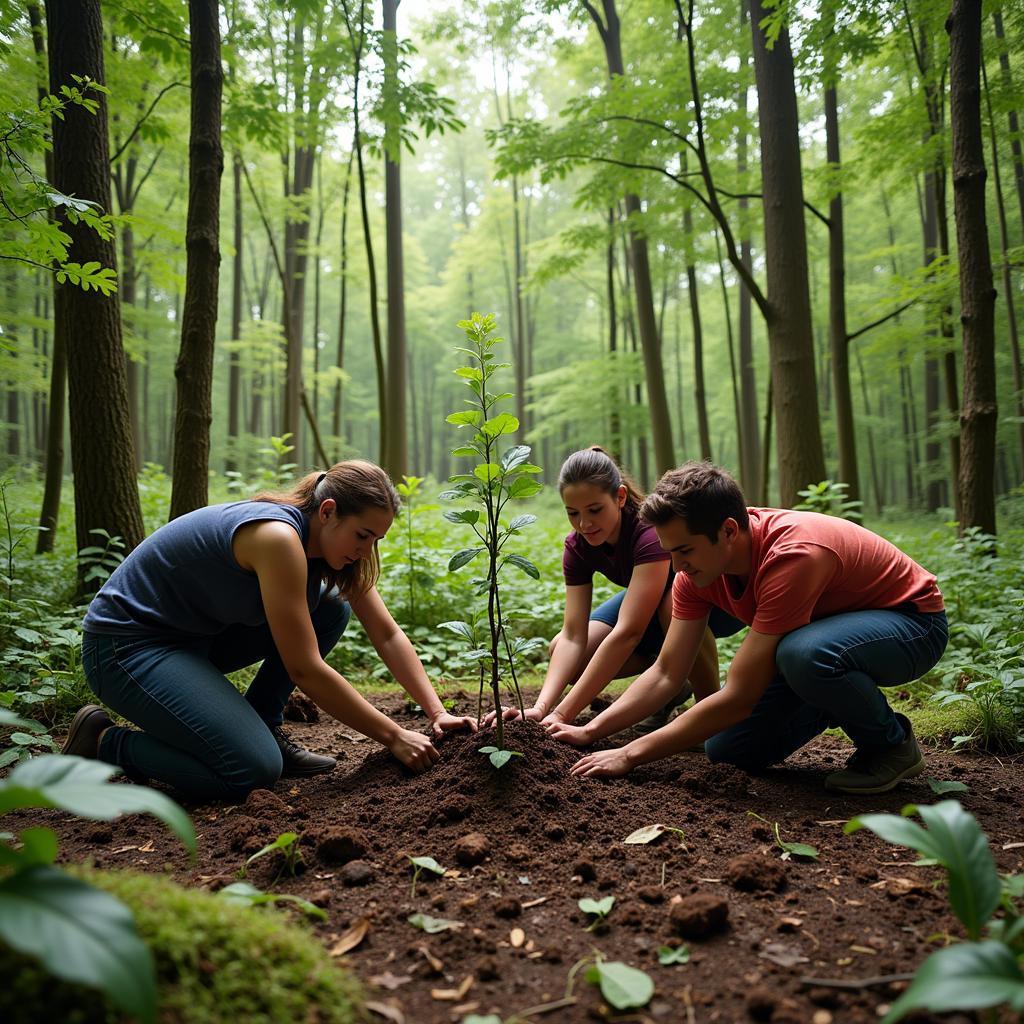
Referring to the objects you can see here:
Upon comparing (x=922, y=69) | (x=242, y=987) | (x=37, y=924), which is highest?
(x=922, y=69)

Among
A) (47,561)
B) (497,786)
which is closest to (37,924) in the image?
(497,786)

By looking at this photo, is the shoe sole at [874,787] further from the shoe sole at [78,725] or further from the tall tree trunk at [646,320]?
the tall tree trunk at [646,320]

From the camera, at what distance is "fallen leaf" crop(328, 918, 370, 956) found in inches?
57.3

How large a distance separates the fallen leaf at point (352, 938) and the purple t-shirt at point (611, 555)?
1.80 m

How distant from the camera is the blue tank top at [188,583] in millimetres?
2475

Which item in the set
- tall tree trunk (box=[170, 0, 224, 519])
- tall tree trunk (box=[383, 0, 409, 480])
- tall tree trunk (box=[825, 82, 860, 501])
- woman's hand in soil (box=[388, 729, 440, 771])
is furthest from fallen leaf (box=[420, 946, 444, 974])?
tall tree trunk (box=[825, 82, 860, 501])

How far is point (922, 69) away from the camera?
21.0 ft

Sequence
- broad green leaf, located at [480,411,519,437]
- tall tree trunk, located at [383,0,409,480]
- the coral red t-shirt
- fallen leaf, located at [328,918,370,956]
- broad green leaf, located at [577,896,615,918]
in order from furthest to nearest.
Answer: tall tree trunk, located at [383,0,409,480], the coral red t-shirt, broad green leaf, located at [480,411,519,437], broad green leaf, located at [577,896,615,918], fallen leaf, located at [328,918,370,956]

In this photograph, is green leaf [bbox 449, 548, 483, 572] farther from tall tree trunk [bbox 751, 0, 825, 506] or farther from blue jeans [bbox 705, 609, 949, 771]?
tall tree trunk [bbox 751, 0, 825, 506]

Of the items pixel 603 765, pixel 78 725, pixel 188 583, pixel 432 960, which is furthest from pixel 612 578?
pixel 78 725

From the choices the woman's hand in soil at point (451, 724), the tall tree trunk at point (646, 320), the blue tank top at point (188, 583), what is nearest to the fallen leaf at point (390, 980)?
the woman's hand in soil at point (451, 724)

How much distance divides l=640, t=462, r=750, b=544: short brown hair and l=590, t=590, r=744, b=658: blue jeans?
1.07 meters

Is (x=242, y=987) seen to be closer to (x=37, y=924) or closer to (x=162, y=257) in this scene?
(x=37, y=924)

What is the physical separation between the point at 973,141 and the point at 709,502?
158 inches
